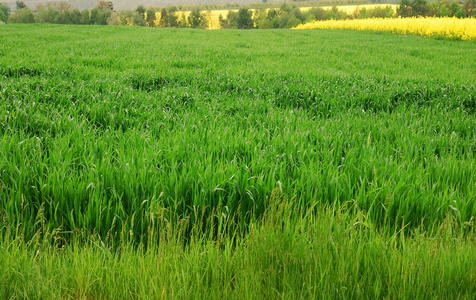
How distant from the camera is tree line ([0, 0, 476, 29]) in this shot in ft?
175

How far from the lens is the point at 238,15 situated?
83.6m

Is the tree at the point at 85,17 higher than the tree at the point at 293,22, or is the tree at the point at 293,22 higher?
the tree at the point at 85,17

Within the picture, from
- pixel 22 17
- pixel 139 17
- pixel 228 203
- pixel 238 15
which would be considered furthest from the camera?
pixel 139 17

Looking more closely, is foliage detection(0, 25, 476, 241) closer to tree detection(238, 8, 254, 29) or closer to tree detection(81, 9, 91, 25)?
tree detection(238, 8, 254, 29)

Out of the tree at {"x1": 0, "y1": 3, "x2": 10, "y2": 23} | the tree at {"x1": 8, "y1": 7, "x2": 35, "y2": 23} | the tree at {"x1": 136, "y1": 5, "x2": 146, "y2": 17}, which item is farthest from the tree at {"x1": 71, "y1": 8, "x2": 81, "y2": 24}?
the tree at {"x1": 0, "y1": 3, "x2": 10, "y2": 23}

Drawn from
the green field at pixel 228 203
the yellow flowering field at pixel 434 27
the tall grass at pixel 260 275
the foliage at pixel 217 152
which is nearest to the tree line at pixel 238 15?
the yellow flowering field at pixel 434 27

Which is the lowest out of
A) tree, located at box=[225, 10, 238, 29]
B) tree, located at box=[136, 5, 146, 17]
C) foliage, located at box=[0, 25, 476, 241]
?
foliage, located at box=[0, 25, 476, 241]

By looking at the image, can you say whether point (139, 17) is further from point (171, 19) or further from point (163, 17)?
point (171, 19)

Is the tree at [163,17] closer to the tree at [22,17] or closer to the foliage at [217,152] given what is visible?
the tree at [22,17]

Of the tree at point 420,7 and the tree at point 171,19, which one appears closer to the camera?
the tree at point 420,7

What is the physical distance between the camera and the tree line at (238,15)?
5328cm

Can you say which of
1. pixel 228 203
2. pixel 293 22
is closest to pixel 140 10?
pixel 293 22

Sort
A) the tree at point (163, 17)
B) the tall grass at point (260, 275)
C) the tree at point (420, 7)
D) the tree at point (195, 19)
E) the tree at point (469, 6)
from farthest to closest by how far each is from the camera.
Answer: the tree at point (195, 19), the tree at point (163, 17), the tree at point (420, 7), the tree at point (469, 6), the tall grass at point (260, 275)

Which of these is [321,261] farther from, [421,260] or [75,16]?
[75,16]
